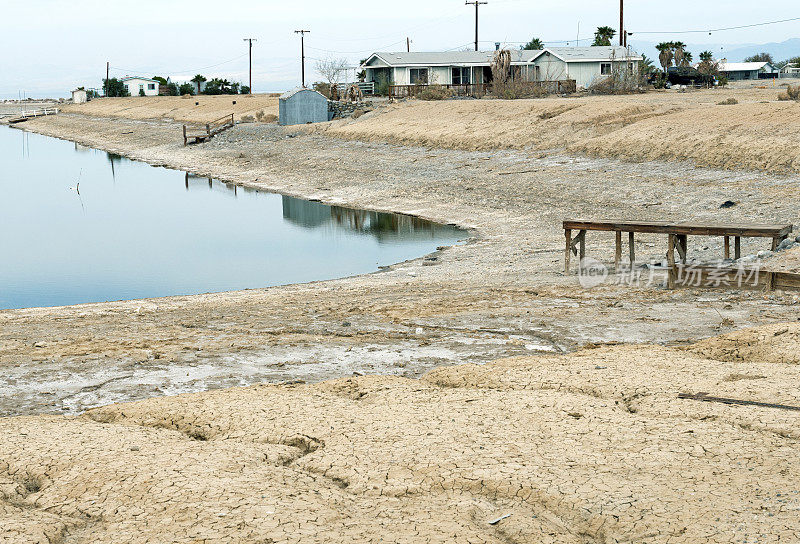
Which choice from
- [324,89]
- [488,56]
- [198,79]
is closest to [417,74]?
[488,56]

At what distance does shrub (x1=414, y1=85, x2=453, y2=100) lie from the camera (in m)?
55.5

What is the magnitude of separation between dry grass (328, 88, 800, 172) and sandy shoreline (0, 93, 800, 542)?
1262 centimetres

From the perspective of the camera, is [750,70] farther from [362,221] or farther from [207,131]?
[362,221]

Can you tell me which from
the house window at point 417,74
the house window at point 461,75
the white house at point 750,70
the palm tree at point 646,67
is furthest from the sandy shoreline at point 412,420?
the white house at point 750,70

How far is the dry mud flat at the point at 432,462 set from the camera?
5164 millimetres

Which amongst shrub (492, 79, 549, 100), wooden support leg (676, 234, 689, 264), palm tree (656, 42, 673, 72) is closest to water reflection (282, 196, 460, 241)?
wooden support leg (676, 234, 689, 264)

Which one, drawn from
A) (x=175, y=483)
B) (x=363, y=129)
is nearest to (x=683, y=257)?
(x=175, y=483)

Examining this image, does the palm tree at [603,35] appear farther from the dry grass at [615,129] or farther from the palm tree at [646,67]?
the dry grass at [615,129]

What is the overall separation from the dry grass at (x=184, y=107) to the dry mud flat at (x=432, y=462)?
58.1 meters

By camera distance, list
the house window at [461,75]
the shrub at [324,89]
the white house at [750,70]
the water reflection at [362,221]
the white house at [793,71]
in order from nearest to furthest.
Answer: the water reflection at [362,221], the shrub at [324,89], the house window at [461,75], the white house at [793,71], the white house at [750,70]

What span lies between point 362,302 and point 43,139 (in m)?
74.0

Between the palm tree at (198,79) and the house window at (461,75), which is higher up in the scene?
the palm tree at (198,79)

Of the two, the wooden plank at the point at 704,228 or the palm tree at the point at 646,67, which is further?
the palm tree at the point at 646,67

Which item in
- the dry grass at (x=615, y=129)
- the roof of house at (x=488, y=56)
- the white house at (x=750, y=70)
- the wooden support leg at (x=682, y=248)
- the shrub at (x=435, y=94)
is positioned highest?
the white house at (x=750, y=70)
